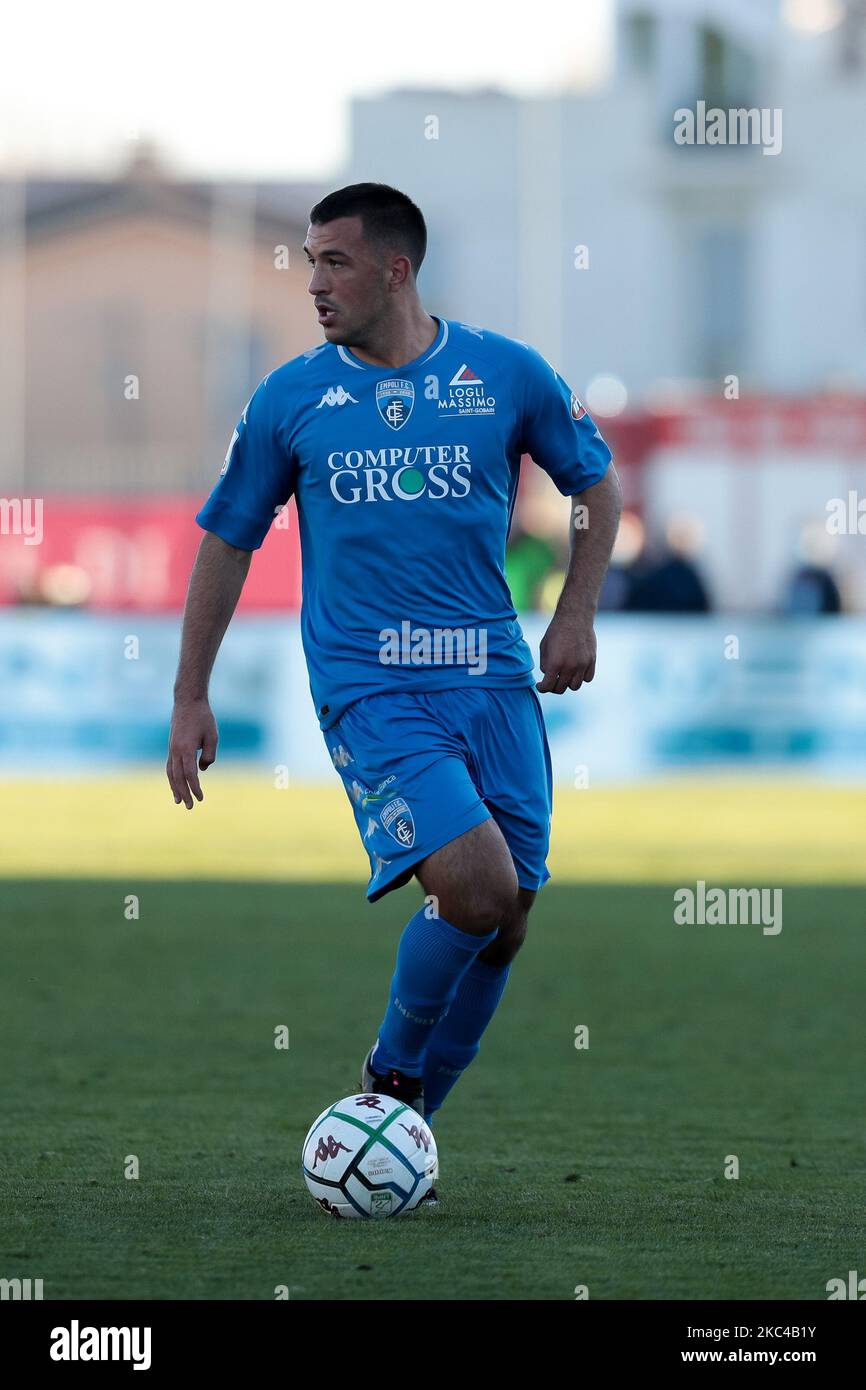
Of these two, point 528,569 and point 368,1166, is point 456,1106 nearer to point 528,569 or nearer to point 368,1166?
point 368,1166

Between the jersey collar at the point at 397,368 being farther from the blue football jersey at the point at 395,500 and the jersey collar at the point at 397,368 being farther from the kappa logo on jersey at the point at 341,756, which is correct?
the kappa logo on jersey at the point at 341,756

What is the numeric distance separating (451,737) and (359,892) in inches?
318

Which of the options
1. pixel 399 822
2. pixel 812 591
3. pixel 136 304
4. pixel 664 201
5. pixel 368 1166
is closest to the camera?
pixel 368 1166

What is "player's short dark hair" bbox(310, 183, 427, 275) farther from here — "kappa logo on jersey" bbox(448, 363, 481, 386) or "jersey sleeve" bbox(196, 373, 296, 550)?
"jersey sleeve" bbox(196, 373, 296, 550)

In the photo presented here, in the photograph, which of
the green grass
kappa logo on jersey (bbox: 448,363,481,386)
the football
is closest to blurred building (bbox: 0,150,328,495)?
the green grass

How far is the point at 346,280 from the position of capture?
5.71 metres

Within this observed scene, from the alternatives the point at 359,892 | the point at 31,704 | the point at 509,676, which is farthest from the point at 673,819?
the point at 509,676

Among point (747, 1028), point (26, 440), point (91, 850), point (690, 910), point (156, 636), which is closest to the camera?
point (747, 1028)

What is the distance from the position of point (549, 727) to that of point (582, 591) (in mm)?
13152

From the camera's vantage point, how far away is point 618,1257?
495 centimetres

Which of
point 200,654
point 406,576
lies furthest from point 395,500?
point 200,654

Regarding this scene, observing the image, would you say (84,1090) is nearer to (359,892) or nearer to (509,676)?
(509,676)

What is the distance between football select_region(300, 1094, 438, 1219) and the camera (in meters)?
5.41

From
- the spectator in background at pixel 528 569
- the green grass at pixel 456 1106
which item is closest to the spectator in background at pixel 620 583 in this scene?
the spectator in background at pixel 528 569
